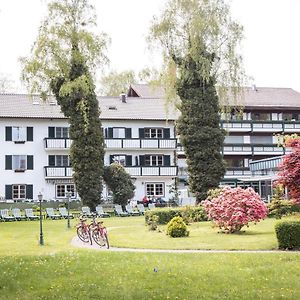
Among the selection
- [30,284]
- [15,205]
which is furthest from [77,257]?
[15,205]

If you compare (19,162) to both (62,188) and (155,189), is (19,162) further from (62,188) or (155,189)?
(155,189)

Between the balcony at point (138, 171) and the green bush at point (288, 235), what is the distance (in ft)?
111

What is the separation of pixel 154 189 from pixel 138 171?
2.44 meters

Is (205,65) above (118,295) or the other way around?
above

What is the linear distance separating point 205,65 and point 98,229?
57.4 ft

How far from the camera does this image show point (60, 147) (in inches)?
1984

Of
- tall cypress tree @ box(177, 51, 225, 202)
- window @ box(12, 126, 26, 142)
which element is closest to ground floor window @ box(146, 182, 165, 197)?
window @ box(12, 126, 26, 142)

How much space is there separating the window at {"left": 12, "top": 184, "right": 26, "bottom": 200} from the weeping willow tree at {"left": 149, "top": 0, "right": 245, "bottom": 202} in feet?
62.6

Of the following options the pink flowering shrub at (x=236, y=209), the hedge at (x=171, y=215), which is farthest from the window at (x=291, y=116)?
the pink flowering shrub at (x=236, y=209)

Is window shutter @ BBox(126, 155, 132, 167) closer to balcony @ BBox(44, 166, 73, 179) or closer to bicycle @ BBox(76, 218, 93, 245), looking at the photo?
balcony @ BBox(44, 166, 73, 179)

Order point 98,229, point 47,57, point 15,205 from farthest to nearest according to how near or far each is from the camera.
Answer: point 15,205 → point 47,57 → point 98,229

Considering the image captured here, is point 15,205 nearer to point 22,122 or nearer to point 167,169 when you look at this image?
point 22,122

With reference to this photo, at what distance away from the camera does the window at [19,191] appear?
49938 millimetres

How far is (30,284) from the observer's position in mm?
10906
